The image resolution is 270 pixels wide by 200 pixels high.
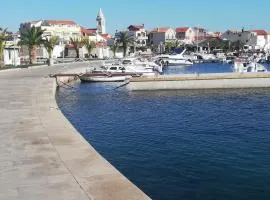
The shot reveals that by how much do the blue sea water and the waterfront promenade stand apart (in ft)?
6.05

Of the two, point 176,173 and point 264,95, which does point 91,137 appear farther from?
point 264,95

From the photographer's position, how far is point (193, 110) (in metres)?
30.9

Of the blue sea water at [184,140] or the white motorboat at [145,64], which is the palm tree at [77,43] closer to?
the white motorboat at [145,64]

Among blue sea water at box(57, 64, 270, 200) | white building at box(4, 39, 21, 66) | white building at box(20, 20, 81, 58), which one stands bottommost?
blue sea water at box(57, 64, 270, 200)

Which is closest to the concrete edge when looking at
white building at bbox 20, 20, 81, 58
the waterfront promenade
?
the waterfront promenade

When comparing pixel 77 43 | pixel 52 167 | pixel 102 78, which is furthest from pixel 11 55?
pixel 52 167

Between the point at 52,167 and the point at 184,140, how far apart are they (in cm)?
902

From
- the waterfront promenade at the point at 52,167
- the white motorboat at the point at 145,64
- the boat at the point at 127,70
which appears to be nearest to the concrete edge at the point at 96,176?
the waterfront promenade at the point at 52,167

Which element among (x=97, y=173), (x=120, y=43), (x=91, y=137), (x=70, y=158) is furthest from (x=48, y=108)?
(x=120, y=43)

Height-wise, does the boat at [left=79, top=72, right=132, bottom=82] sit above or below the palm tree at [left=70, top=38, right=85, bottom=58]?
below

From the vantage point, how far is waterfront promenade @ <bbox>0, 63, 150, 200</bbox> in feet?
35.8

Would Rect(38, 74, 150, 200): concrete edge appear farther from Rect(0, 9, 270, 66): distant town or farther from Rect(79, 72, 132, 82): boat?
Rect(0, 9, 270, 66): distant town

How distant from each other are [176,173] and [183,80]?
99.4 ft

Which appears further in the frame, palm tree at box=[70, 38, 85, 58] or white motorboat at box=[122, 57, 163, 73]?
palm tree at box=[70, 38, 85, 58]
